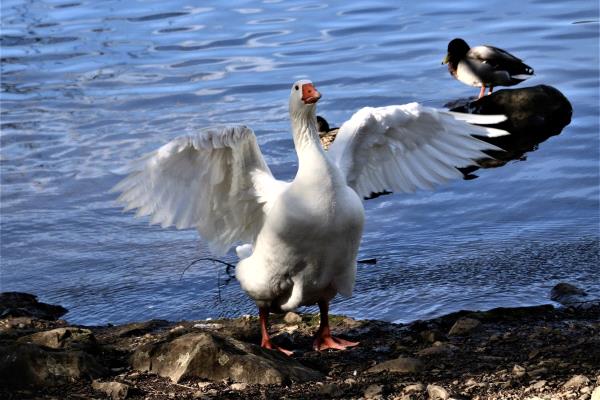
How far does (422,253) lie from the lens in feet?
30.0

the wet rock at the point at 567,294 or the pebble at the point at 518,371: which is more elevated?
the pebble at the point at 518,371

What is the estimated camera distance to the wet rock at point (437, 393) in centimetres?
534

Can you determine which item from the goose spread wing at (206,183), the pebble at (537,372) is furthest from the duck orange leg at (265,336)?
the pebble at (537,372)

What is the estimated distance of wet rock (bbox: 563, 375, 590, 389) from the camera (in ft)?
17.3

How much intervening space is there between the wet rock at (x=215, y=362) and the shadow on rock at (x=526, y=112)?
695cm

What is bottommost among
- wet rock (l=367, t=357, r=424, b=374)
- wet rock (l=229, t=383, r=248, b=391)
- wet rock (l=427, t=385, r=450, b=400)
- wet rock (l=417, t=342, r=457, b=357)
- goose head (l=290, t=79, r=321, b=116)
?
wet rock (l=417, t=342, r=457, b=357)

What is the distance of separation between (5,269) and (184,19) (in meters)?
11.2

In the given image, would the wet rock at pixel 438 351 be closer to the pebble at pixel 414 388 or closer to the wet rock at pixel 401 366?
the wet rock at pixel 401 366

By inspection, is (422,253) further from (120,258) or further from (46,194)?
(46,194)

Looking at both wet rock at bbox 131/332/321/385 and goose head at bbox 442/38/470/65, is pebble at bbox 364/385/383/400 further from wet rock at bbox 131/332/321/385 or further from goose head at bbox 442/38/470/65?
goose head at bbox 442/38/470/65

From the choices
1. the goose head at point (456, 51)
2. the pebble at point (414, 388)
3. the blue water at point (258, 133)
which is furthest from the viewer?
the goose head at point (456, 51)

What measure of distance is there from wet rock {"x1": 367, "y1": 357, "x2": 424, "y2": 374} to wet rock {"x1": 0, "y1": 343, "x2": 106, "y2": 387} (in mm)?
1569

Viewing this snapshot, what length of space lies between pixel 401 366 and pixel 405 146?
2.11m

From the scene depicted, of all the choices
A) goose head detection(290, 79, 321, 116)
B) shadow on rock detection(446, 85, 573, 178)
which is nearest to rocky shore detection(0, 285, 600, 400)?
goose head detection(290, 79, 321, 116)
